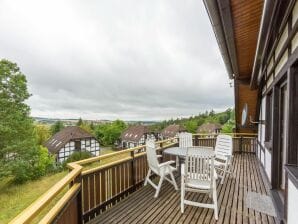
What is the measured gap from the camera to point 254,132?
9266 mm

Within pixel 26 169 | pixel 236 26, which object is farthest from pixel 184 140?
pixel 26 169

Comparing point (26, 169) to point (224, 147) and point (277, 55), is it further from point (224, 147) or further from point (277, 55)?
point (277, 55)

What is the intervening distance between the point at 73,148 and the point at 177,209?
25092mm

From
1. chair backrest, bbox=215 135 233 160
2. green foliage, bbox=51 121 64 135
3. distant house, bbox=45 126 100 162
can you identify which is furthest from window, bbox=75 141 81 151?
chair backrest, bbox=215 135 233 160

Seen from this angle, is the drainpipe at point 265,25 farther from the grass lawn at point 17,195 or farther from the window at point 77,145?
the window at point 77,145

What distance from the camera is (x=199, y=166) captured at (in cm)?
318

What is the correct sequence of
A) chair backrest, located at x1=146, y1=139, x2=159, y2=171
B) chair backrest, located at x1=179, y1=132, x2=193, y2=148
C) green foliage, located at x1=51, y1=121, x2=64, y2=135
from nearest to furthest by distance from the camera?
chair backrest, located at x1=146, y1=139, x2=159, y2=171 < chair backrest, located at x1=179, y1=132, x2=193, y2=148 < green foliage, located at x1=51, y1=121, x2=64, y2=135

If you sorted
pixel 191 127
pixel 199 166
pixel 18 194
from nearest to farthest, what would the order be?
pixel 199 166, pixel 18 194, pixel 191 127

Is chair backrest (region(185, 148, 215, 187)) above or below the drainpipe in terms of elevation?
below

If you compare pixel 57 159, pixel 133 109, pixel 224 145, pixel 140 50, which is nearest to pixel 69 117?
pixel 133 109

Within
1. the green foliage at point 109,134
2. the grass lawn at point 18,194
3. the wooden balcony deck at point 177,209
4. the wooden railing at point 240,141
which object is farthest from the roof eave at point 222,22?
the green foliage at point 109,134

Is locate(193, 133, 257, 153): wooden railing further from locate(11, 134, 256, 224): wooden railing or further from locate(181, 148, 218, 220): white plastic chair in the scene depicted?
locate(181, 148, 218, 220): white plastic chair

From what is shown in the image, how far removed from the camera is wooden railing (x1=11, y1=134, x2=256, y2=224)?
4.95ft

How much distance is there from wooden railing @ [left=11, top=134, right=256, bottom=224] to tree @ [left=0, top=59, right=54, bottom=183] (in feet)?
34.1
